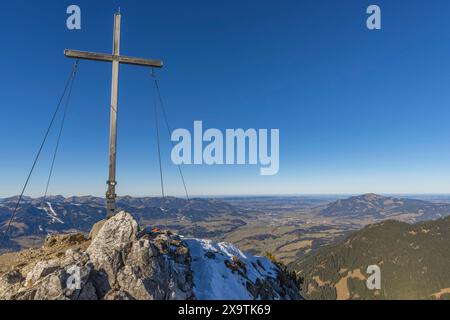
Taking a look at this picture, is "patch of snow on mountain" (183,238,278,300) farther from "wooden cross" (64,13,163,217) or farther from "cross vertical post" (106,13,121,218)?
"cross vertical post" (106,13,121,218)

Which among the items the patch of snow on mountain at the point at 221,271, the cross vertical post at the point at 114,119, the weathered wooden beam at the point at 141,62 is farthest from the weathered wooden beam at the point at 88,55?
the patch of snow on mountain at the point at 221,271

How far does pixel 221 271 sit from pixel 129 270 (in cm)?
733

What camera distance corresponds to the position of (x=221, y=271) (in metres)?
21.2

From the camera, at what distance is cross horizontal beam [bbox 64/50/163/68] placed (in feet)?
60.5

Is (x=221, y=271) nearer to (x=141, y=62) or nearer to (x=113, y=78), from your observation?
(x=113, y=78)

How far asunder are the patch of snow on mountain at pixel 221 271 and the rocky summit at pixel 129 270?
61mm

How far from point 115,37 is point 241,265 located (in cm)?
1854

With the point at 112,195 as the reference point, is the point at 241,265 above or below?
below

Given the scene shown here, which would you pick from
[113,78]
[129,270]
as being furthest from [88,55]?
[129,270]

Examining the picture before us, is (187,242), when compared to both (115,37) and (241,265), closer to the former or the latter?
(241,265)

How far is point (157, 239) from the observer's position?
20.8 m
